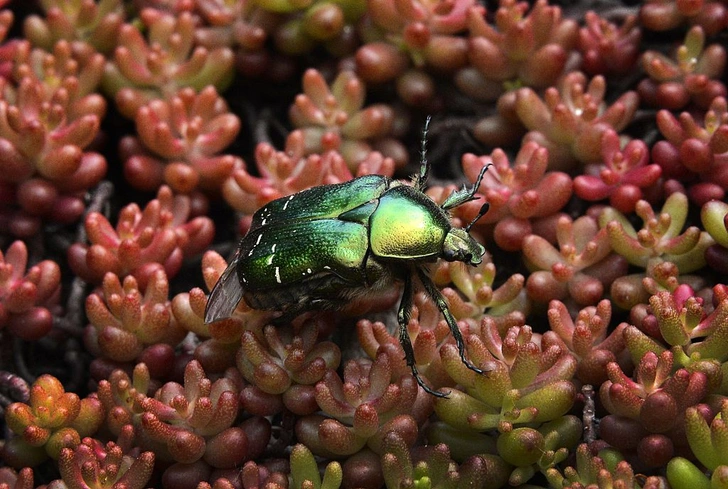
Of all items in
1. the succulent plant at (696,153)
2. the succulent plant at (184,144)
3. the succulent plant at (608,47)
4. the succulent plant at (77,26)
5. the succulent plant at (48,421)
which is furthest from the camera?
the succulent plant at (77,26)

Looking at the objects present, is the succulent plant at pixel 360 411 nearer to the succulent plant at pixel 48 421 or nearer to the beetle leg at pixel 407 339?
the beetle leg at pixel 407 339

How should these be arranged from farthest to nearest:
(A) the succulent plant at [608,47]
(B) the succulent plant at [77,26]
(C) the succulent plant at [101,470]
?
(B) the succulent plant at [77,26] → (A) the succulent plant at [608,47] → (C) the succulent plant at [101,470]

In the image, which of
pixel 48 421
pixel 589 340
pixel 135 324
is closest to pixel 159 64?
pixel 135 324

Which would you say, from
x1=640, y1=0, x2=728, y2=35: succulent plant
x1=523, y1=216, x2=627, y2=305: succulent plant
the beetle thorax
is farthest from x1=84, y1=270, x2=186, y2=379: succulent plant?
x1=640, y1=0, x2=728, y2=35: succulent plant

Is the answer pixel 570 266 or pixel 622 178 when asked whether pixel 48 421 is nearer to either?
pixel 570 266

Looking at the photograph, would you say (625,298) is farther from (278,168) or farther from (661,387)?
(278,168)

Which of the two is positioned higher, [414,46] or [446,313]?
[414,46]

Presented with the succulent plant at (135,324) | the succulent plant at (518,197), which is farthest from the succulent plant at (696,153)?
the succulent plant at (135,324)
